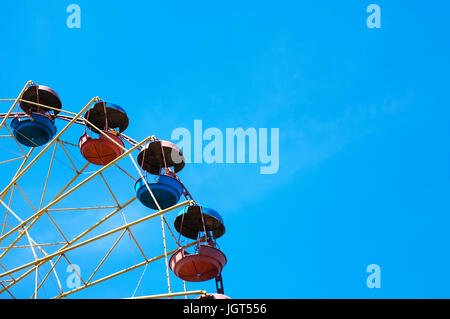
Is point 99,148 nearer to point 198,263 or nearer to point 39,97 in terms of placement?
point 39,97

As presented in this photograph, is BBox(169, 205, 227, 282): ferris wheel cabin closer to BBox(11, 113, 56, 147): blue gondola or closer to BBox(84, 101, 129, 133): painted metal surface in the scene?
BBox(84, 101, 129, 133): painted metal surface

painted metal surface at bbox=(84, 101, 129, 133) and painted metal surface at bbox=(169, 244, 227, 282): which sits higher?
painted metal surface at bbox=(84, 101, 129, 133)


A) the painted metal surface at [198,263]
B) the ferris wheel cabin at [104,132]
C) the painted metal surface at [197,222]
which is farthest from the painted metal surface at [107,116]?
the painted metal surface at [198,263]

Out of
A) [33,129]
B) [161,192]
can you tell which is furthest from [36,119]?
[161,192]

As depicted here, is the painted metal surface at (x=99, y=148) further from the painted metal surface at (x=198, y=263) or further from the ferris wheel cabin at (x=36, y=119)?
the painted metal surface at (x=198, y=263)

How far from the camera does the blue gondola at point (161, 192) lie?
1852 centimetres

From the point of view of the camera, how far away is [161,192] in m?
18.6

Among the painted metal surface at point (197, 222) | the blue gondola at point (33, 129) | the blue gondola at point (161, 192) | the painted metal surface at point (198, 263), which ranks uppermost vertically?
the blue gondola at point (33, 129)

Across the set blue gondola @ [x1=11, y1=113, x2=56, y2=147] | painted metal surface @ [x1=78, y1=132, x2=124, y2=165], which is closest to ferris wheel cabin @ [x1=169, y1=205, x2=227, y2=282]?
painted metal surface @ [x1=78, y1=132, x2=124, y2=165]

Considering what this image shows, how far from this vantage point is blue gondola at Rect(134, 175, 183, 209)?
18516 mm

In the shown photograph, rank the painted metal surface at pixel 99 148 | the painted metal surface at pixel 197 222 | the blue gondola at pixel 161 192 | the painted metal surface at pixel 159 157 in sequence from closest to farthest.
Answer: the painted metal surface at pixel 197 222 → the blue gondola at pixel 161 192 → the painted metal surface at pixel 159 157 → the painted metal surface at pixel 99 148

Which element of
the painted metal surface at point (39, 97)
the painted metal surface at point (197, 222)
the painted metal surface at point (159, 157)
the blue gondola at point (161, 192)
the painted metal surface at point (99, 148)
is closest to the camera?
the painted metal surface at point (197, 222)
